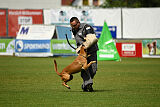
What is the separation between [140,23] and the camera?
35750 mm

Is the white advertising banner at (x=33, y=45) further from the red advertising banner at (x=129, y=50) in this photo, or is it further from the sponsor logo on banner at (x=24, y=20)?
the sponsor logo on banner at (x=24, y=20)

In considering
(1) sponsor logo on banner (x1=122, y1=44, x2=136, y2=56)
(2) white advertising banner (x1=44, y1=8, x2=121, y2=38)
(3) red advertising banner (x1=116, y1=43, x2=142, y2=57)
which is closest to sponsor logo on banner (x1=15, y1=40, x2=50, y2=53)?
(3) red advertising banner (x1=116, y1=43, x2=142, y2=57)

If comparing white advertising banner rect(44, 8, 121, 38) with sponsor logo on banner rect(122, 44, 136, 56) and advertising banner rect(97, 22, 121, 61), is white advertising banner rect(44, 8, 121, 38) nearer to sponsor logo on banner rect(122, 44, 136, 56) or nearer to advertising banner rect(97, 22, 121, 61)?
sponsor logo on banner rect(122, 44, 136, 56)

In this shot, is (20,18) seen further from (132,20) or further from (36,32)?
(132,20)

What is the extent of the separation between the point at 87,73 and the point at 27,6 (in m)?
38.3

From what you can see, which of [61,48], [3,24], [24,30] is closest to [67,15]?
[3,24]

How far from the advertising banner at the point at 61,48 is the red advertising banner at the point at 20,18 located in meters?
8.58

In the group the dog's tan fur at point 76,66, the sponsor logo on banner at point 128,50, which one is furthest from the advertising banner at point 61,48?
the dog's tan fur at point 76,66

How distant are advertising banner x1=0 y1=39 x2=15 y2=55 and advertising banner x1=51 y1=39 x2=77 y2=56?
319cm

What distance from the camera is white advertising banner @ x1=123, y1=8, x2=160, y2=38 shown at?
3553cm

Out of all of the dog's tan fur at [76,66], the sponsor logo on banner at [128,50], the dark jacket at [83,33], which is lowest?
the sponsor logo on banner at [128,50]

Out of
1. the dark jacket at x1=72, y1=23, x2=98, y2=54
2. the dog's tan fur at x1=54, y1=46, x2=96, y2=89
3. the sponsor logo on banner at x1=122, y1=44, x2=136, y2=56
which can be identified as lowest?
the sponsor logo on banner at x1=122, y1=44, x2=136, y2=56

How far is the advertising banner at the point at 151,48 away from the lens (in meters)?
26.9

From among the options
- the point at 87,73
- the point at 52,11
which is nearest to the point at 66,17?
the point at 52,11
